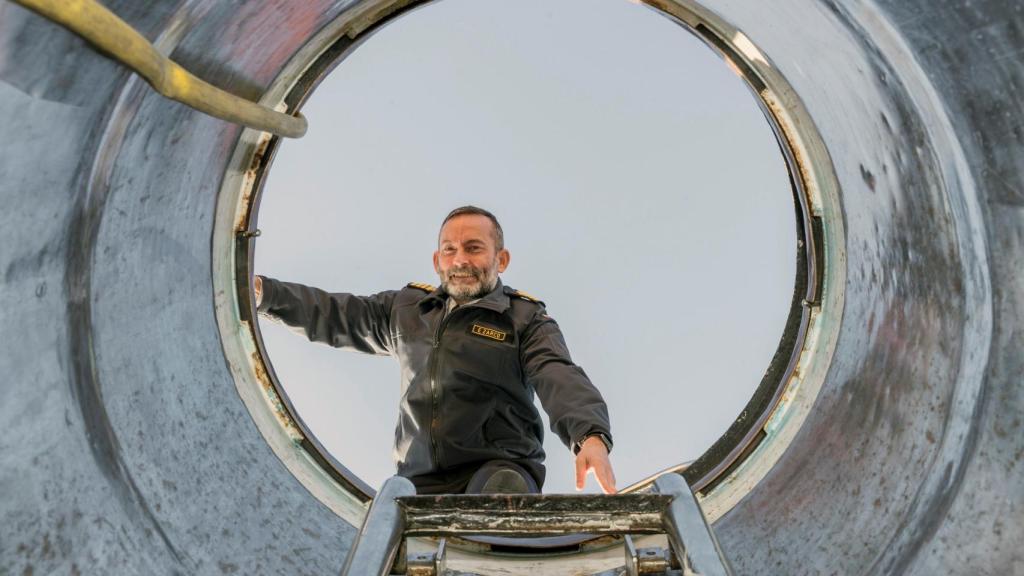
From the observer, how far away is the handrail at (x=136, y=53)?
6.17 ft

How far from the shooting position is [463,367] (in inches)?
163

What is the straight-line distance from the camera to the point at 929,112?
2576 millimetres

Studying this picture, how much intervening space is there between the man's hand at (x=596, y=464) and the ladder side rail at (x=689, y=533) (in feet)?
1.31

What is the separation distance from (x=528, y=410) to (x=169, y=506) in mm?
1508

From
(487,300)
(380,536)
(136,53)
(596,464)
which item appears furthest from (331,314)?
(136,53)

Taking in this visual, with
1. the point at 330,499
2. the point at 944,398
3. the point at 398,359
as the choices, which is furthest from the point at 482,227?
the point at 944,398

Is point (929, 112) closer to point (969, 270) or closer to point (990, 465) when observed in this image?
point (969, 270)

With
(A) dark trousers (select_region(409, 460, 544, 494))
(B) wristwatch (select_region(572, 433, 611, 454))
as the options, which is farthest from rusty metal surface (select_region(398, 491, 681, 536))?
(A) dark trousers (select_region(409, 460, 544, 494))

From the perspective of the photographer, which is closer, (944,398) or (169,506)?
(944,398)

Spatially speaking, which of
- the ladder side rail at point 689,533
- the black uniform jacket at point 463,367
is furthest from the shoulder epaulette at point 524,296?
the ladder side rail at point 689,533

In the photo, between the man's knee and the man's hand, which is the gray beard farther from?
the man's hand

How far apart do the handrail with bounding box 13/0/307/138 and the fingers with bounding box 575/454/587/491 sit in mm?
1384

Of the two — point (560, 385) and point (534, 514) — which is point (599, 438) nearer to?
point (560, 385)

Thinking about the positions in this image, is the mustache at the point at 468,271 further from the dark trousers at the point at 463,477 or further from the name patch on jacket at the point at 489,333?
the dark trousers at the point at 463,477
